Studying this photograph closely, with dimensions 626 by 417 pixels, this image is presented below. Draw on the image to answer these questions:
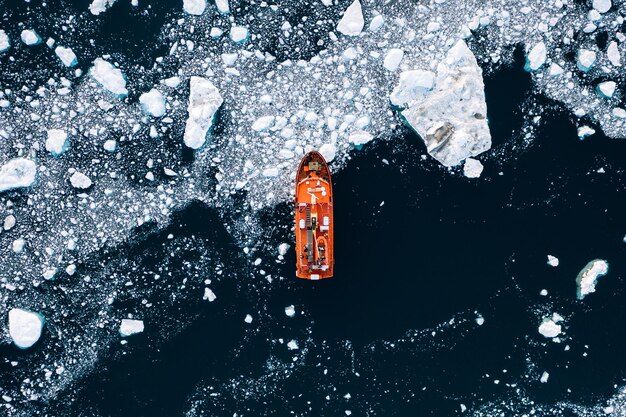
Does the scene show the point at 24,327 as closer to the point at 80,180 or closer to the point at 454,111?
the point at 80,180

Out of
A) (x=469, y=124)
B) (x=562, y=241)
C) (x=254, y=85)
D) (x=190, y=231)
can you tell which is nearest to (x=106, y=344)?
(x=190, y=231)

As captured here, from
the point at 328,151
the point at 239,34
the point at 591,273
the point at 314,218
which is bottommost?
the point at 591,273

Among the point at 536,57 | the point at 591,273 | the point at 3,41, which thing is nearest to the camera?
the point at 3,41

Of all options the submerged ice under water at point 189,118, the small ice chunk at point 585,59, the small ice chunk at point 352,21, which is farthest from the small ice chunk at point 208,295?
A: the small ice chunk at point 585,59

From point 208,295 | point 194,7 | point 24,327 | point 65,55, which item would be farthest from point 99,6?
point 24,327

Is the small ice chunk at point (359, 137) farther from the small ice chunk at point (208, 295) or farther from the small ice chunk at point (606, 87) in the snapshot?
the small ice chunk at point (606, 87)

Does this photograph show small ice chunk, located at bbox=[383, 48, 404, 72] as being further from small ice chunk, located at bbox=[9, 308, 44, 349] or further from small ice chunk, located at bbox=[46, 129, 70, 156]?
small ice chunk, located at bbox=[9, 308, 44, 349]

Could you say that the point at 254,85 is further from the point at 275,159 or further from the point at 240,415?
the point at 240,415

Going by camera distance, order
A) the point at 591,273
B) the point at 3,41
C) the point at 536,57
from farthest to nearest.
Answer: the point at 591,273 < the point at 536,57 < the point at 3,41
